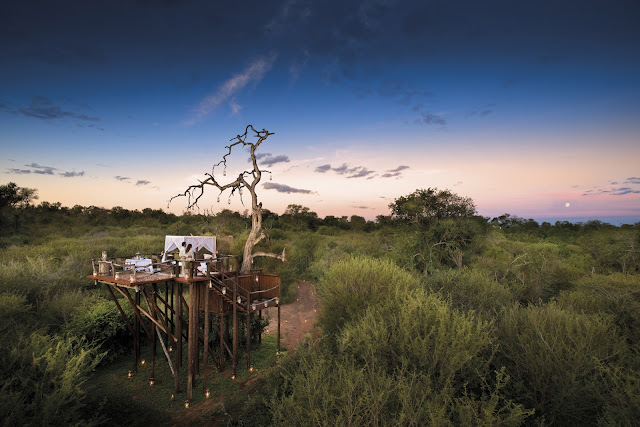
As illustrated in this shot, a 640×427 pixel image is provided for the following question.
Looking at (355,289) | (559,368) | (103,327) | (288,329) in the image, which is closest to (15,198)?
(103,327)

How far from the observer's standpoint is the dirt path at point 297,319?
16438 mm

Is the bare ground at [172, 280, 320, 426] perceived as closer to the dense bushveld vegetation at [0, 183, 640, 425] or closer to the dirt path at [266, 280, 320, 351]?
the dirt path at [266, 280, 320, 351]

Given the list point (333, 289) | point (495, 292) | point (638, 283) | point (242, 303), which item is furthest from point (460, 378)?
point (638, 283)

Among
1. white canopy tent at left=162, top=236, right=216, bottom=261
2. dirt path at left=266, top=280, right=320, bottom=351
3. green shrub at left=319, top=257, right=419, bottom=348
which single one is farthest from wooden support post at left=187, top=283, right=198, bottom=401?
dirt path at left=266, top=280, right=320, bottom=351

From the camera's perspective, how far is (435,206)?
1077 inches

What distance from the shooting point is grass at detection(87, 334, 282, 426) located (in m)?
9.30

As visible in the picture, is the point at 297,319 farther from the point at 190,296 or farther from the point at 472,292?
the point at 472,292

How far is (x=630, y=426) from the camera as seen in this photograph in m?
4.52

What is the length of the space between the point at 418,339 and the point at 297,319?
13836 millimetres

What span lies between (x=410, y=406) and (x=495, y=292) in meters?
10.1

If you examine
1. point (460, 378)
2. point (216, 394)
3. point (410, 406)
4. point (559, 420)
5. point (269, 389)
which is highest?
point (410, 406)

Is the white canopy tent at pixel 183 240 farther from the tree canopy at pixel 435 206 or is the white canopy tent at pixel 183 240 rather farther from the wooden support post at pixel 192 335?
the tree canopy at pixel 435 206

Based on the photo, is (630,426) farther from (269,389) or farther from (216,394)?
(216,394)

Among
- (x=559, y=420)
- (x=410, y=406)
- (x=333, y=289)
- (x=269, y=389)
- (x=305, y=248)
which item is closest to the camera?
(x=410, y=406)
